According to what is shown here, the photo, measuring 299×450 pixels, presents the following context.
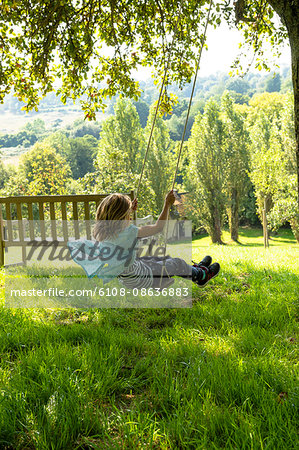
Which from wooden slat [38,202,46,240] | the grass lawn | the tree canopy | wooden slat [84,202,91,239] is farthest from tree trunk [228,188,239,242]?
the grass lawn

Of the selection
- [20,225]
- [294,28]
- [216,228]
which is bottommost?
[216,228]

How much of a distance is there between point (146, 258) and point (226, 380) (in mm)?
1734

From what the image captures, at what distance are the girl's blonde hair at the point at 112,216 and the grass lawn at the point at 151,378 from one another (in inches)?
28.1

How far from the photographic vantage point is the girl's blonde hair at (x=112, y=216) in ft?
9.98

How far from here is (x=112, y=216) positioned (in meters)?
3.05

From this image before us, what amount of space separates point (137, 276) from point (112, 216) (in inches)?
23.4

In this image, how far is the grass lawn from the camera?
150 cm

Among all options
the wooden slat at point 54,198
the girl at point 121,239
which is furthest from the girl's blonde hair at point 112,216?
the wooden slat at point 54,198

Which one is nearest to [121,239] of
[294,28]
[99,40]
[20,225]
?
[294,28]

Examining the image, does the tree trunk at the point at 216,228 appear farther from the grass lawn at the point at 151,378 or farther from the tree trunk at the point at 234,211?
the grass lawn at the point at 151,378

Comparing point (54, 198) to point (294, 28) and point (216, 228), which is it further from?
point (216, 228)

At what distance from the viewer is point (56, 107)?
118 metres

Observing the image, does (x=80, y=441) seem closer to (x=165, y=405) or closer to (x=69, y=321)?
(x=165, y=405)

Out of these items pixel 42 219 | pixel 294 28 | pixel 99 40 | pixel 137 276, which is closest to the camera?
pixel 294 28
